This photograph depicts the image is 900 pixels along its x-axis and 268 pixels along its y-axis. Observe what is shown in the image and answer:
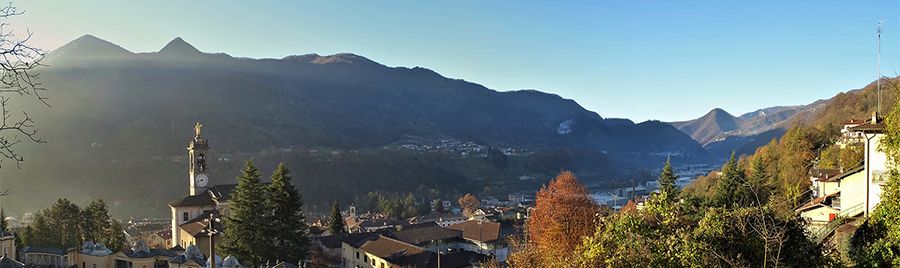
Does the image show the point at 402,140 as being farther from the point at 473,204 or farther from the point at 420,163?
the point at 473,204

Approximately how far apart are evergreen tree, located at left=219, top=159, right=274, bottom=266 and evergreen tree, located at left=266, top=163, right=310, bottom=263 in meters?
0.54

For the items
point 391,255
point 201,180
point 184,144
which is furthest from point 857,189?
point 184,144

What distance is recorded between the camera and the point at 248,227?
2473 centimetres

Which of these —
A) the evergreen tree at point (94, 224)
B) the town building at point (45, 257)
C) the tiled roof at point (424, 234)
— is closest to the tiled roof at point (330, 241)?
the tiled roof at point (424, 234)

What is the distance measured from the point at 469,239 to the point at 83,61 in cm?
19437

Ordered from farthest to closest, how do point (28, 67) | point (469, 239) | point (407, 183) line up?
point (407, 183), point (469, 239), point (28, 67)

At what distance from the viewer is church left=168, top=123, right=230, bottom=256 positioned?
28906 mm

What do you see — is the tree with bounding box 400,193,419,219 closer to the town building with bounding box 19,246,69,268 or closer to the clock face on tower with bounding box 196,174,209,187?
the clock face on tower with bounding box 196,174,209,187

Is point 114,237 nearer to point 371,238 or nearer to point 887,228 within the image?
point 371,238

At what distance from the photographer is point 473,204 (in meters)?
82.6

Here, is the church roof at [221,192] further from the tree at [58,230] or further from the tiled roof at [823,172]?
the tiled roof at [823,172]

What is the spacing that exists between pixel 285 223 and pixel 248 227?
6.08 feet

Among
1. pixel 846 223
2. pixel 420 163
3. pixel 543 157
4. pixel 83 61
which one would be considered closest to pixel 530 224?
pixel 846 223

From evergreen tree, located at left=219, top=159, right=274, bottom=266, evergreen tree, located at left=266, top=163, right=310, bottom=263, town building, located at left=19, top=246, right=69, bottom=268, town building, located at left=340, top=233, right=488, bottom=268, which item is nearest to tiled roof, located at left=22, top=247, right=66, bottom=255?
town building, located at left=19, top=246, right=69, bottom=268
